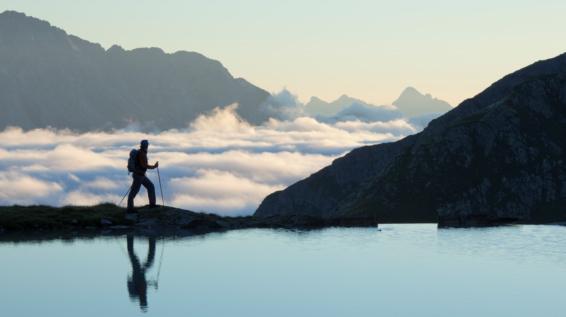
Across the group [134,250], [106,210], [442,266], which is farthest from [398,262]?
[106,210]

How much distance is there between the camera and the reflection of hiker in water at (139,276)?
70.3ft

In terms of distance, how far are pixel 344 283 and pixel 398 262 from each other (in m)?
5.45

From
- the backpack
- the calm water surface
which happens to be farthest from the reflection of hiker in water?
the backpack

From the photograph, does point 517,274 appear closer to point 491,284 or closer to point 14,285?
point 491,284

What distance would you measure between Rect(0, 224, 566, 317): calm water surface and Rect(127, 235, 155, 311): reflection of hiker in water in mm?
36

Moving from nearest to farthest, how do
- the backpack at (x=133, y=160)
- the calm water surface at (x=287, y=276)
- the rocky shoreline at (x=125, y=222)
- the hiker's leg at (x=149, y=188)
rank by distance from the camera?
1. the calm water surface at (x=287, y=276)
2. the rocky shoreline at (x=125, y=222)
3. the backpack at (x=133, y=160)
4. the hiker's leg at (x=149, y=188)

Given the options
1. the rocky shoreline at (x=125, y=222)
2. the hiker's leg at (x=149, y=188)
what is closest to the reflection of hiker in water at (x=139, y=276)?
the rocky shoreline at (x=125, y=222)

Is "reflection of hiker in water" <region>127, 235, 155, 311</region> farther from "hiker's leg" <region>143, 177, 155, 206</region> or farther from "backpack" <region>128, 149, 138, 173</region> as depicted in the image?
"hiker's leg" <region>143, 177, 155, 206</region>

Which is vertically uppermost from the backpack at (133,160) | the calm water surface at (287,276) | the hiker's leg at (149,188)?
the backpack at (133,160)

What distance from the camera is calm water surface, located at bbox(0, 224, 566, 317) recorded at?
20.2 m

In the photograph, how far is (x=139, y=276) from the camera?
81.9 feet

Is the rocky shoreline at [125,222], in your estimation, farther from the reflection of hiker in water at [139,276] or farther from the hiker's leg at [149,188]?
the reflection of hiker in water at [139,276]

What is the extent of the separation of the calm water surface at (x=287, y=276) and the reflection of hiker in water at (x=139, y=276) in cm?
4

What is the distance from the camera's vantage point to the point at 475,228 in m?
43.5
